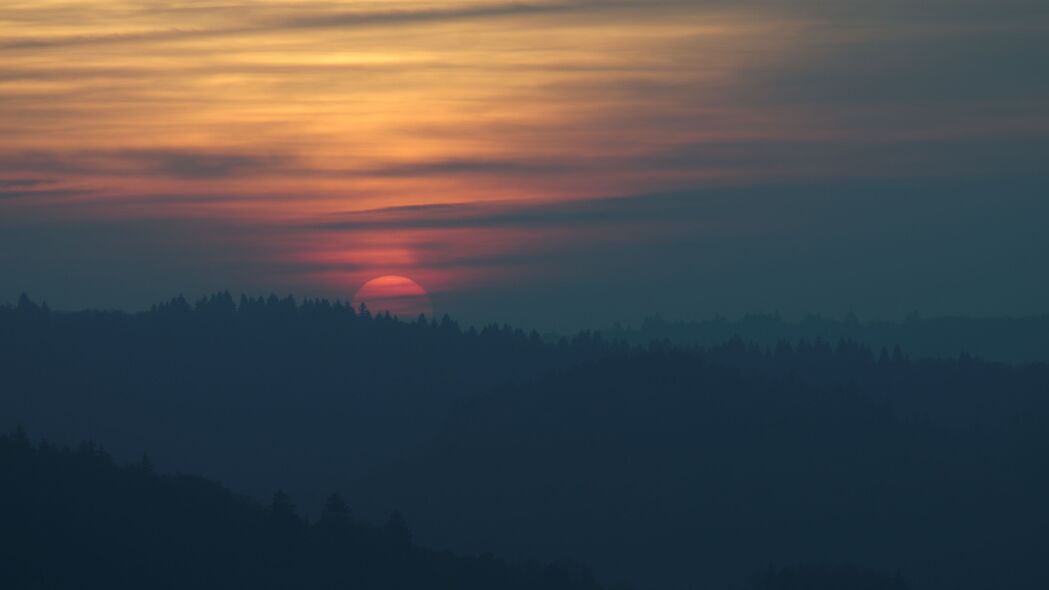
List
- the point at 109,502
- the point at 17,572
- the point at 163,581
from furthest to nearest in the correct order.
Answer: the point at 109,502, the point at 163,581, the point at 17,572

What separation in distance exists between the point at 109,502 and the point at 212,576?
14660 millimetres

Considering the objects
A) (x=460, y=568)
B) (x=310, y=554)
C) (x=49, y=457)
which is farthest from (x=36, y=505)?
(x=460, y=568)

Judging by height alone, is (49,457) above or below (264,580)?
above

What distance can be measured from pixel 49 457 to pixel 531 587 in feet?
184

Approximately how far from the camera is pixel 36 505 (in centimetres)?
17162

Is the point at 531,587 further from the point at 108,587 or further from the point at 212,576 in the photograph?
the point at 108,587

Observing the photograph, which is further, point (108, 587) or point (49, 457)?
point (49, 457)

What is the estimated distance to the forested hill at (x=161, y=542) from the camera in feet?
538

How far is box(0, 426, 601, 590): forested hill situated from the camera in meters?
164

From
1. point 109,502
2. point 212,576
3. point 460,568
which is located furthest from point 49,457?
point 460,568

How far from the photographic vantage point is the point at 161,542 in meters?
179

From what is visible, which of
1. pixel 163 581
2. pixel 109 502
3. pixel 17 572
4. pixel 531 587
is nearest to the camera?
pixel 17 572

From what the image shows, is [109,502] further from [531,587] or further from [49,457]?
[531,587]

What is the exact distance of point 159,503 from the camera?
19038 centimetres
